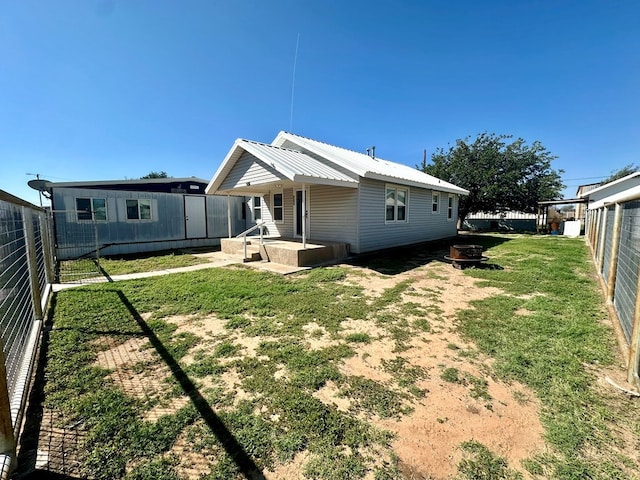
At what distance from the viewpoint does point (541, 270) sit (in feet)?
23.5

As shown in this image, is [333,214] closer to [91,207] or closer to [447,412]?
[447,412]

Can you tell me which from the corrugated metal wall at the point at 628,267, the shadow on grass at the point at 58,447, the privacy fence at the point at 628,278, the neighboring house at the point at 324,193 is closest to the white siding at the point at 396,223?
the neighboring house at the point at 324,193

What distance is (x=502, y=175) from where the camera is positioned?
21.9 metres

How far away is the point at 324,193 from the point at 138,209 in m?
8.28

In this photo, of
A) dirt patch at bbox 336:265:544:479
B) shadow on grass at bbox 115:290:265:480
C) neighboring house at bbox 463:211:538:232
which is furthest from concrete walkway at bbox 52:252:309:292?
→ neighboring house at bbox 463:211:538:232

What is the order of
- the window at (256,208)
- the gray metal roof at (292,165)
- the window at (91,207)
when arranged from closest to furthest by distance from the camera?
1. the gray metal roof at (292,165)
2. the window at (91,207)
3. the window at (256,208)

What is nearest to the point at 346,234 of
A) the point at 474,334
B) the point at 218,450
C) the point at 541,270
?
the point at 541,270

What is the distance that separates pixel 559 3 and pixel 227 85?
37.9 feet

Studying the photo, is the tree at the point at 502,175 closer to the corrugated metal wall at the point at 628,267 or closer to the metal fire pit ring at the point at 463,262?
the metal fire pit ring at the point at 463,262

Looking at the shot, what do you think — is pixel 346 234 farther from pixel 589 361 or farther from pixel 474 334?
pixel 589 361

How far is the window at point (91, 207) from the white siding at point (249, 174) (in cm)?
485

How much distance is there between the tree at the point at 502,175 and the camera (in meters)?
21.2

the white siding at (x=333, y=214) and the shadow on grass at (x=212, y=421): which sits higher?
the white siding at (x=333, y=214)

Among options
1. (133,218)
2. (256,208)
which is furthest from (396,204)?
(133,218)
